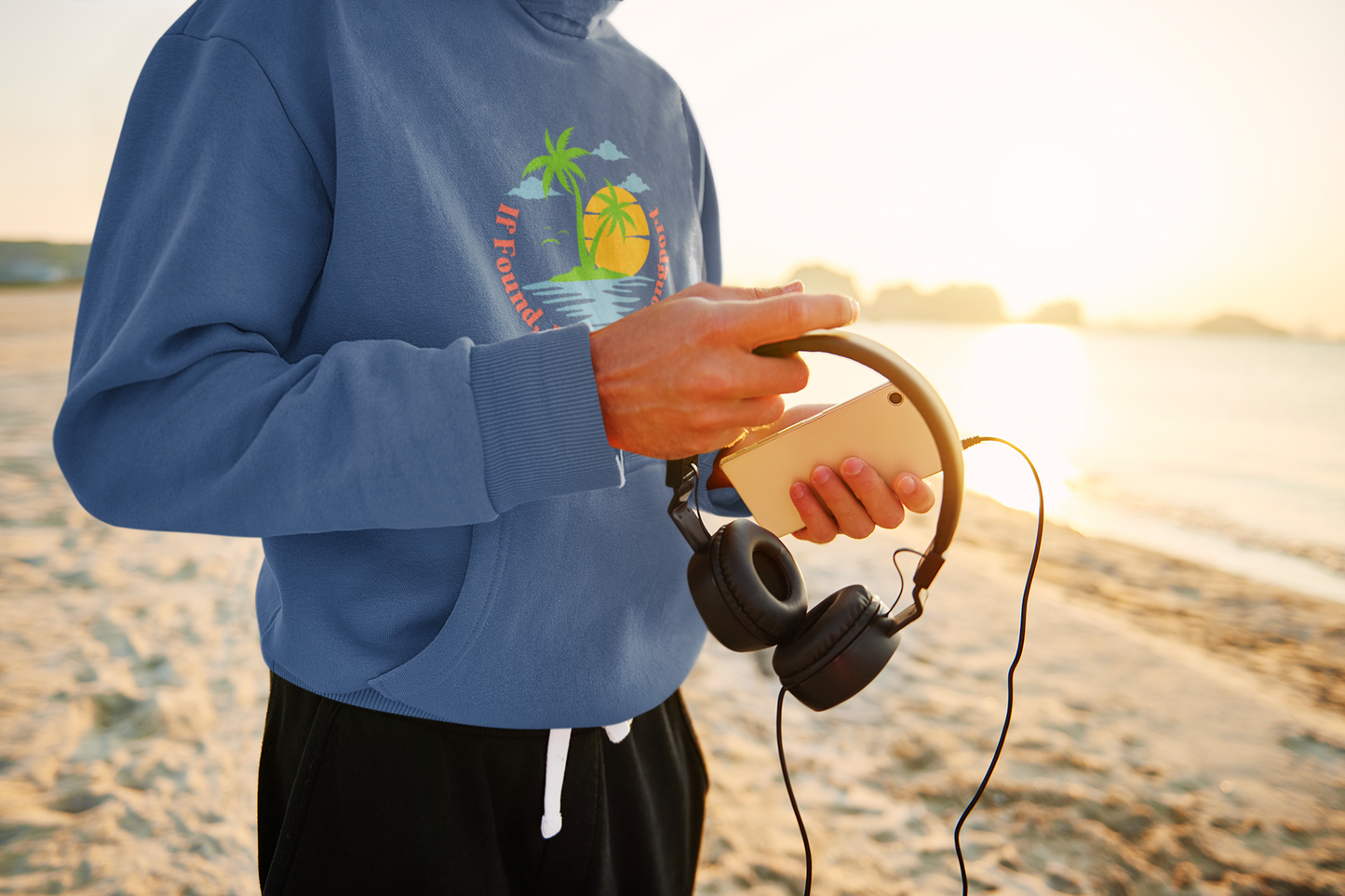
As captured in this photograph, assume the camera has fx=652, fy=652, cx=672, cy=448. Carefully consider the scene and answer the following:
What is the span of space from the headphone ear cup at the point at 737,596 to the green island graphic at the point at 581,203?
398 millimetres

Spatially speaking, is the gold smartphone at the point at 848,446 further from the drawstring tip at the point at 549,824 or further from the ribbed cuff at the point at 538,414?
the drawstring tip at the point at 549,824

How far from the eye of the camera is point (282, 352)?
70 centimetres

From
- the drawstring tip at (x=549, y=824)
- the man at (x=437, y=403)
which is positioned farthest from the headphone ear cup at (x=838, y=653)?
the drawstring tip at (x=549, y=824)

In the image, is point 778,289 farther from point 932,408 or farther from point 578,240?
point 578,240

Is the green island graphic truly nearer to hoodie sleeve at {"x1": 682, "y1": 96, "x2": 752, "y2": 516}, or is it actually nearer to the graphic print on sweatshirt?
the graphic print on sweatshirt

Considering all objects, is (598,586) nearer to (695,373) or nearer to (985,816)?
(695,373)

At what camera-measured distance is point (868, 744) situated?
251cm

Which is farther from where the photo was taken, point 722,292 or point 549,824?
point 549,824

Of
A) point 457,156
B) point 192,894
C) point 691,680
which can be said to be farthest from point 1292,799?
point 192,894

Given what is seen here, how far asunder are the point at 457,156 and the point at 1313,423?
20.5 meters

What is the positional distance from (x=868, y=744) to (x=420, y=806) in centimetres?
214

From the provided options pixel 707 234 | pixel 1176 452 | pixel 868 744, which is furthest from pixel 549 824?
pixel 1176 452

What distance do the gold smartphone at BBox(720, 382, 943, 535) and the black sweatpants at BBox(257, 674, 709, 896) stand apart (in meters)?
0.43

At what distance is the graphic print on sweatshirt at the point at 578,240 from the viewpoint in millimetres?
816
